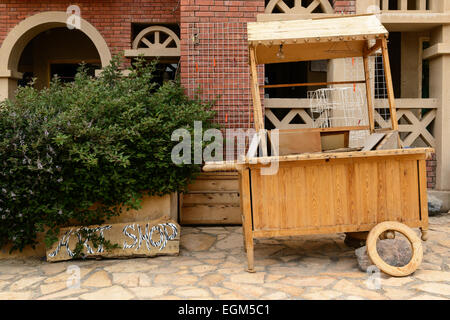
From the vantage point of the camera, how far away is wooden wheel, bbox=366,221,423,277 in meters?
4.07

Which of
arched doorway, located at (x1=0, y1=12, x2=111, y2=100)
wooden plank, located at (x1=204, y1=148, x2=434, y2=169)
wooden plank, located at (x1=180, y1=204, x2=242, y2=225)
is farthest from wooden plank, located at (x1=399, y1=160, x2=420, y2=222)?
arched doorway, located at (x1=0, y1=12, x2=111, y2=100)

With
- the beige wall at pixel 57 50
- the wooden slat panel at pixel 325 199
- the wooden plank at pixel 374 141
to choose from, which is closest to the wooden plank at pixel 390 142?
the wooden plank at pixel 374 141

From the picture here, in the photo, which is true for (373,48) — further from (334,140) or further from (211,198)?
(211,198)

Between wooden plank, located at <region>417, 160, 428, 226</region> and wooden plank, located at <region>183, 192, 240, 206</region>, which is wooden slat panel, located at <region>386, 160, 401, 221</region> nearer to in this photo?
wooden plank, located at <region>417, 160, 428, 226</region>

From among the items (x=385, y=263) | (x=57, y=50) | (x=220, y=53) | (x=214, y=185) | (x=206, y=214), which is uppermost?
(x=57, y=50)

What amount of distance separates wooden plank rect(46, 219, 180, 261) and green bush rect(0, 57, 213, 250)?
0.16m

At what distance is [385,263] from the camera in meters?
4.12

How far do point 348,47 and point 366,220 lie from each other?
2249mm

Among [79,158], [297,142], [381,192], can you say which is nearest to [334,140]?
[297,142]

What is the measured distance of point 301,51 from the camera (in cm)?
507

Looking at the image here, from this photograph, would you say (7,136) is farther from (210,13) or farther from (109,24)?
(109,24)

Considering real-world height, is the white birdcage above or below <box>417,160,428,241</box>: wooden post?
above

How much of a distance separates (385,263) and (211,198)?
3075 mm

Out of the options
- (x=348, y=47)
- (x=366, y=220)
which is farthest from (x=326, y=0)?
(x=366, y=220)
